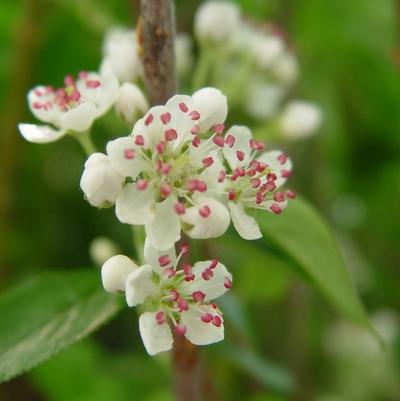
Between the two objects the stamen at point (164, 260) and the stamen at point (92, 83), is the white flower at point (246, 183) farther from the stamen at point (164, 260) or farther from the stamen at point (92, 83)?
the stamen at point (92, 83)

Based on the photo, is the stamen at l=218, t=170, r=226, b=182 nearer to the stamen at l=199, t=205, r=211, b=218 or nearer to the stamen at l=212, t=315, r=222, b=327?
the stamen at l=199, t=205, r=211, b=218

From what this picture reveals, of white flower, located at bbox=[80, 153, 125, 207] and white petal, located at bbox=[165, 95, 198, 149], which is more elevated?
white petal, located at bbox=[165, 95, 198, 149]

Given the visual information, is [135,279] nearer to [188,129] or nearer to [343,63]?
[188,129]

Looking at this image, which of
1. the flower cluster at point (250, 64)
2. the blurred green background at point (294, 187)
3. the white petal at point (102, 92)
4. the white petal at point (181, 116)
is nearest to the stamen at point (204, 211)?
the white petal at point (181, 116)

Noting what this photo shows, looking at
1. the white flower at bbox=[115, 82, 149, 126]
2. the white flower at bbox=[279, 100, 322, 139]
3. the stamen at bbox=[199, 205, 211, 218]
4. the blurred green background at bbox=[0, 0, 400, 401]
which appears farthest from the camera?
the blurred green background at bbox=[0, 0, 400, 401]

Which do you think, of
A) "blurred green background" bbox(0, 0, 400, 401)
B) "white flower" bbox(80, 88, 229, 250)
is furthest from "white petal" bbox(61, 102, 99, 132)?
"blurred green background" bbox(0, 0, 400, 401)

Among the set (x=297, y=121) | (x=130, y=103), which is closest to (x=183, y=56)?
(x=297, y=121)
